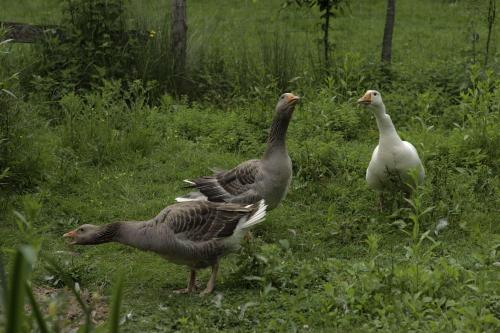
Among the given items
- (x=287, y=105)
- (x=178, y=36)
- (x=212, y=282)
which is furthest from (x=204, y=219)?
(x=178, y=36)

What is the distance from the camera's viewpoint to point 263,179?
706cm

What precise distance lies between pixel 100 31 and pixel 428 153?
507 cm

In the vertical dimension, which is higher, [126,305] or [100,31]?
[100,31]

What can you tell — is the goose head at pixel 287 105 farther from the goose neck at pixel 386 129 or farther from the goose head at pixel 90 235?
the goose head at pixel 90 235

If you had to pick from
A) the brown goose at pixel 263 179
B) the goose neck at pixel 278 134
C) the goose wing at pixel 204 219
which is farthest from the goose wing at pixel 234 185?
the goose wing at pixel 204 219

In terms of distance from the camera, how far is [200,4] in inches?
687

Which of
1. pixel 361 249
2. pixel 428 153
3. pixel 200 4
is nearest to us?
pixel 361 249

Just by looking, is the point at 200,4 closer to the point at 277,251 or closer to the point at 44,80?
the point at 44,80

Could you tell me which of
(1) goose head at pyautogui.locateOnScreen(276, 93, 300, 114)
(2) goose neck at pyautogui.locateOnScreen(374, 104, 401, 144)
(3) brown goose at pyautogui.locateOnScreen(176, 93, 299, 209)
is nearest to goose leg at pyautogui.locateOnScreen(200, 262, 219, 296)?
(3) brown goose at pyautogui.locateOnScreen(176, 93, 299, 209)

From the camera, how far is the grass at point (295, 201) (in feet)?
18.2

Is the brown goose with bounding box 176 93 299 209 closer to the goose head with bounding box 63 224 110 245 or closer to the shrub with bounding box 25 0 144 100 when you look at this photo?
the goose head with bounding box 63 224 110 245

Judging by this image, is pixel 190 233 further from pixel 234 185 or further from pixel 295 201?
pixel 295 201

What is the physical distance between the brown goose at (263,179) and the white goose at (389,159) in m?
0.80

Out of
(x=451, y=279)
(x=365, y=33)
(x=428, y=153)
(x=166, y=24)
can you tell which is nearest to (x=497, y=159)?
(x=428, y=153)
